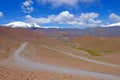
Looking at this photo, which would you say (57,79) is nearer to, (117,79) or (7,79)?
(7,79)

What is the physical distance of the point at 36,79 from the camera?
16875 mm

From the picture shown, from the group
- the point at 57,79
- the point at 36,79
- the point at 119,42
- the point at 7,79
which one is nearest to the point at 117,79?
the point at 57,79

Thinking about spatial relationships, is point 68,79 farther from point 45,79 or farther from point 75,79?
point 45,79

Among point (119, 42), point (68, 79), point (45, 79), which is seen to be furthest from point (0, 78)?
point (119, 42)

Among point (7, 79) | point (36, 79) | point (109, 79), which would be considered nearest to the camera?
point (7, 79)

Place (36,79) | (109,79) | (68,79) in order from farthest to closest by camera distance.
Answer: (109,79) → (68,79) → (36,79)

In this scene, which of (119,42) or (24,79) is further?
(119,42)

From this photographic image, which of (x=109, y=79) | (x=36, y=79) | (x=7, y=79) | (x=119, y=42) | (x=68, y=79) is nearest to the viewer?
(x=7, y=79)

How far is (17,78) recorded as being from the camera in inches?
643

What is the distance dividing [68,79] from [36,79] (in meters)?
2.82

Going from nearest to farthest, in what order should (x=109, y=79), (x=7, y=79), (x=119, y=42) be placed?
(x=7, y=79)
(x=109, y=79)
(x=119, y=42)

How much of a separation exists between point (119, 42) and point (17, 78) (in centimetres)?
→ 18070

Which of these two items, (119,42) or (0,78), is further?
(119,42)

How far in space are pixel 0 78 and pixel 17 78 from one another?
118 cm
